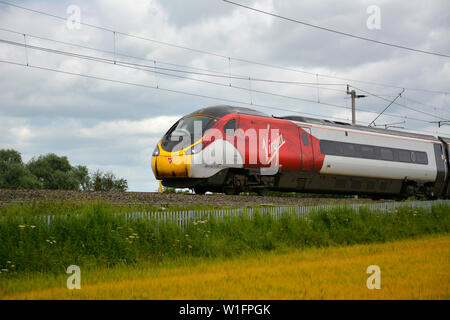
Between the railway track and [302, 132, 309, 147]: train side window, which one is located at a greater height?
[302, 132, 309, 147]: train side window

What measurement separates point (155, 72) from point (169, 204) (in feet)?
27.5

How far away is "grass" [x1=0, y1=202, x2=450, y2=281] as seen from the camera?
10.1 metres

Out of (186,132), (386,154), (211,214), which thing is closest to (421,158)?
(386,154)

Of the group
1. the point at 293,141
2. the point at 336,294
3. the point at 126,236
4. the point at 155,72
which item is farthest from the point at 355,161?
the point at 336,294

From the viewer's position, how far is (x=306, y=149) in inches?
910

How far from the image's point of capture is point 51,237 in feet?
34.5

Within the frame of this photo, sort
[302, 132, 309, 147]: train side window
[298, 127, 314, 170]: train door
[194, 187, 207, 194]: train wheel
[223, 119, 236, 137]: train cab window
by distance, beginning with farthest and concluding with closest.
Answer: [302, 132, 309, 147]: train side window
[298, 127, 314, 170]: train door
[194, 187, 207, 194]: train wheel
[223, 119, 236, 137]: train cab window

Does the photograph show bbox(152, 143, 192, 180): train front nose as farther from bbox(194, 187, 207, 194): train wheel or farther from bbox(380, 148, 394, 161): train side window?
bbox(380, 148, 394, 161): train side window

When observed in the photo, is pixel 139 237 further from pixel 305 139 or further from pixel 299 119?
pixel 299 119

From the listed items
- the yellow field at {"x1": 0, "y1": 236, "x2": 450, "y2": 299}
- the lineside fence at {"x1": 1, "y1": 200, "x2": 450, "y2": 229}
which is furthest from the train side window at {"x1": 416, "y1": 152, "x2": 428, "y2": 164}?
the yellow field at {"x1": 0, "y1": 236, "x2": 450, "y2": 299}

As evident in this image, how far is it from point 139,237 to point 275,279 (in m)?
4.17

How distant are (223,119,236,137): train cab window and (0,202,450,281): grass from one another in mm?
5425

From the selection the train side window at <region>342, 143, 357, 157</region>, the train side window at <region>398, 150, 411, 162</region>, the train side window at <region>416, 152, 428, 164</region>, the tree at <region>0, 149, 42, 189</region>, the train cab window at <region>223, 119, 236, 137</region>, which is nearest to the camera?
the train cab window at <region>223, 119, 236, 137</region>
